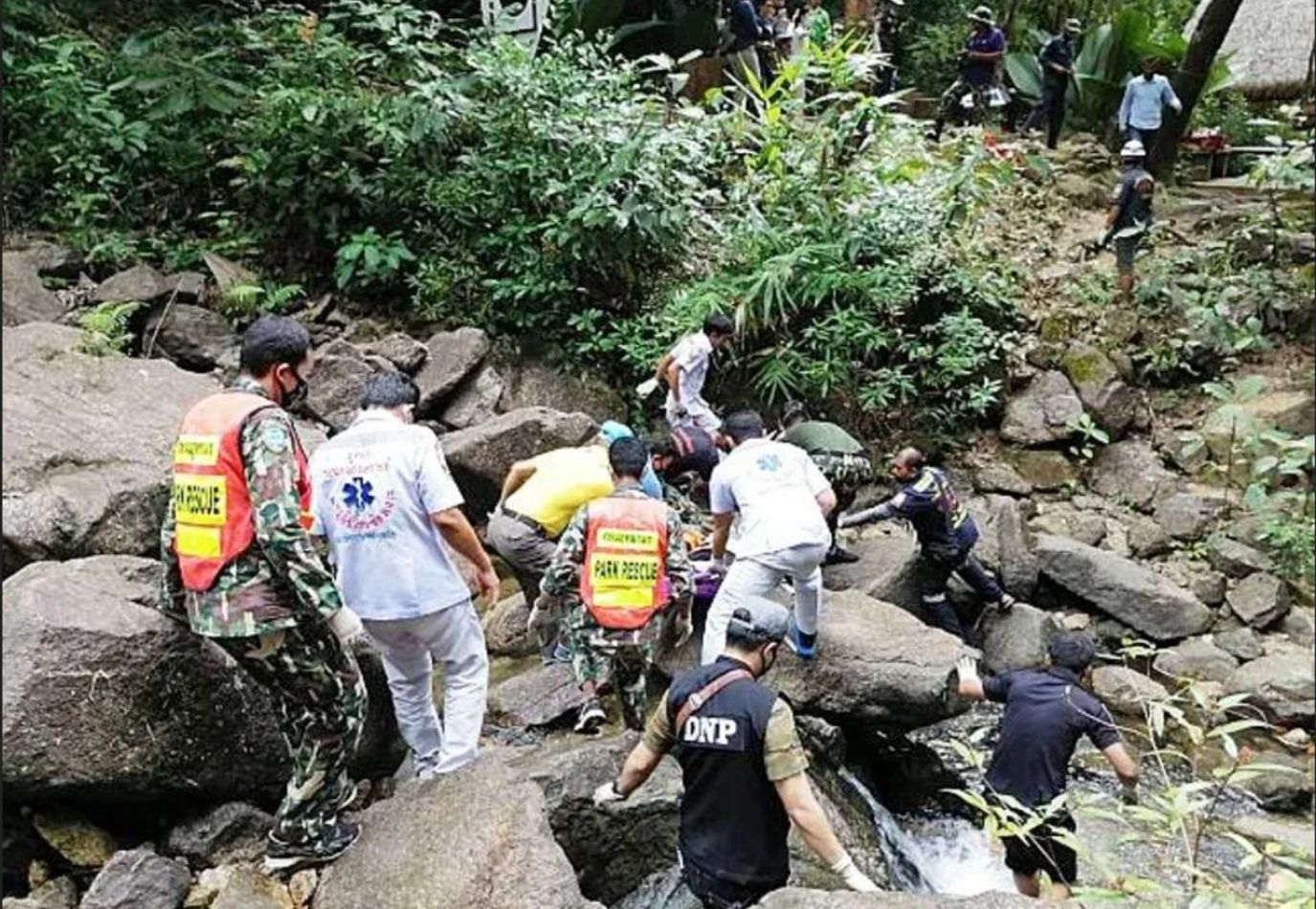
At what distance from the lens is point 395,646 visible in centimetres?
465

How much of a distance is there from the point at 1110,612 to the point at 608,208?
16.3 feet

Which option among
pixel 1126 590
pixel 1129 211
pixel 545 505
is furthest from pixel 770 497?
→ pixel 1129 211

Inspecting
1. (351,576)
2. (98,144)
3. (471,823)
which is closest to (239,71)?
(98,144)

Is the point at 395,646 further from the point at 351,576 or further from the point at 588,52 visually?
the point at 588,52

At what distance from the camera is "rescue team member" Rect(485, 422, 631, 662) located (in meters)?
5.70

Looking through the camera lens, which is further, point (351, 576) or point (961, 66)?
point (961, 66)

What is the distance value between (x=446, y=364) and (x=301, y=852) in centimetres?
559

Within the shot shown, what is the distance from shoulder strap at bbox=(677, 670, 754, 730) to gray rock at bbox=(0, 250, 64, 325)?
236 inches

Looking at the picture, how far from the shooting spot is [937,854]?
6340mm

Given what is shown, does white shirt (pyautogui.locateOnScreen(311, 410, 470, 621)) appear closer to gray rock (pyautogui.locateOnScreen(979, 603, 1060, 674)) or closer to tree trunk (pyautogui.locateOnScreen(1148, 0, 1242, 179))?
gray rock (pyautogui.locateOnScreen(979, 603, 1060, 674))

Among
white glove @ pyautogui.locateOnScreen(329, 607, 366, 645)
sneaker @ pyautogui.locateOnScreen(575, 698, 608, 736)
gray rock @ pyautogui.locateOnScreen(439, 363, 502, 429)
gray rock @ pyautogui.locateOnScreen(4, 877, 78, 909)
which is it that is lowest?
sneaker @ pyautogui.locateOnScreen(575, 698, 608, 736)

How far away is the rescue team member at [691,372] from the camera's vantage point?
8.62 meters

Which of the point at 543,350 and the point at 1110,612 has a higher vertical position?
the point at 543,350

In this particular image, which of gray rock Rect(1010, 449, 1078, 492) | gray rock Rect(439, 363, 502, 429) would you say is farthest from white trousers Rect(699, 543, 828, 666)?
gray rock Rect(1010, 449, 1078, 492)
